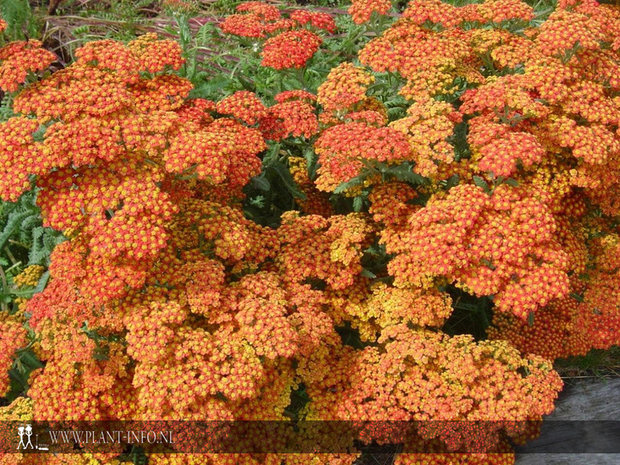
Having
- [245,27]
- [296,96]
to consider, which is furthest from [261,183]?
[245,27]

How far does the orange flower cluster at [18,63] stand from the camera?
4305 mm

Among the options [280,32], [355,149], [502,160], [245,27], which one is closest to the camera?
[502,160]

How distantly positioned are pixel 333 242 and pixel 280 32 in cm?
250

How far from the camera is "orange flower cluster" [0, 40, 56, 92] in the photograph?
4.30 meters

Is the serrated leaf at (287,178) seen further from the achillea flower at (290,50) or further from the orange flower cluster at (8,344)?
the orange flower cluster at (8,344)

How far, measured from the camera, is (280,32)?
6191 mm

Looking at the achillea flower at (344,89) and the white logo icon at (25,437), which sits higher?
the achillea flower at (344,89)

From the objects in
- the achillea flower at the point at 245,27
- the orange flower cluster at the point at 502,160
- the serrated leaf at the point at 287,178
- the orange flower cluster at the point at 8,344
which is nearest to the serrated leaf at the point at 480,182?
the orange flower cluster at the point at 502,160

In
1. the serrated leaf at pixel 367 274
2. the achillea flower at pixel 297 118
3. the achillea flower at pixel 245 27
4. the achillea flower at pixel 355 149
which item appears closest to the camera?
the achillea flower at pixel 355 149

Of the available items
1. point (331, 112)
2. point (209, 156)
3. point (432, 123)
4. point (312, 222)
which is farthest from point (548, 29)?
point (209, 156)

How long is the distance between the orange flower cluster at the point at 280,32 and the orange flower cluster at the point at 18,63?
1.77 m

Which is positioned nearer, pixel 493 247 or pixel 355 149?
pixel 493 247

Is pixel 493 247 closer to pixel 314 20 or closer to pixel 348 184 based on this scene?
pixel 348 184

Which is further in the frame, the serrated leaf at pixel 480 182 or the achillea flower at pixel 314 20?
the achillea flower at pixel 314 20
